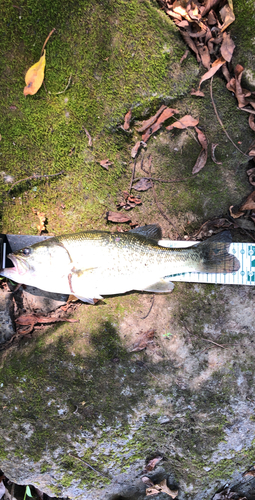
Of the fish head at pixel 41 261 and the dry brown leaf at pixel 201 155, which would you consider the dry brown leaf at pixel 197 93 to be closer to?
the dry brown leaf at pixel 201 155

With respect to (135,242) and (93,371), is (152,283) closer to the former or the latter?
(135,242)

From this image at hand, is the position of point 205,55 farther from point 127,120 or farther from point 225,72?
point 127,120

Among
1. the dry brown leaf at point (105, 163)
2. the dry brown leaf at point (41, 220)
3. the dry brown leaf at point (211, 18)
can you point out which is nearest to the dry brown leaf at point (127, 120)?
the dry brown leaf at point (105, 163)

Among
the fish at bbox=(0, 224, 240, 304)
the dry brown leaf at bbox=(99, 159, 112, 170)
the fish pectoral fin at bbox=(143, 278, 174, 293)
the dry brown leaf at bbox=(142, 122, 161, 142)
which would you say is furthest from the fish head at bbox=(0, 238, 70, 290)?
the dry brown leaf at bbox=(142, 122, 161, 142)

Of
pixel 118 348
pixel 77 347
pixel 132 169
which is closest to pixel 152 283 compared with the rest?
pixel 118 348

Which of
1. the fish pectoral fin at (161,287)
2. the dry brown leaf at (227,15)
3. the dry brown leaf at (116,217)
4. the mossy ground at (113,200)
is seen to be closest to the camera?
the dry brown leaf at (227,15)

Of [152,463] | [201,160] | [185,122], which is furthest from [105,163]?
[152,463]

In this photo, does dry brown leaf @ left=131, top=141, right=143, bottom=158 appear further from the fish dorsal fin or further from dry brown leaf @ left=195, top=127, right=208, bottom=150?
the fish dorsal fin
